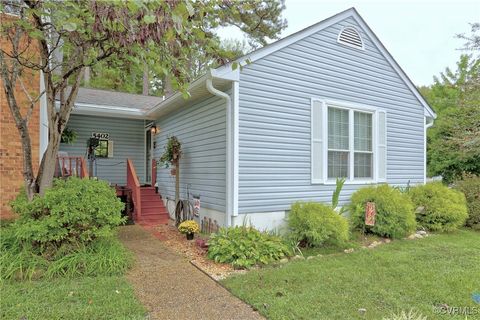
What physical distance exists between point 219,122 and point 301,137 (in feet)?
5.77

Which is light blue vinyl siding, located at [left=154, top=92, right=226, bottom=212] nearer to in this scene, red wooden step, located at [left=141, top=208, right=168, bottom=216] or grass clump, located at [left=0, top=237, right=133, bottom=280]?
red wooden step, located at [left=141, top=208, right=168, bottom=216]

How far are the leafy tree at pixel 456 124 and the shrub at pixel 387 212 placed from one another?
3.73m

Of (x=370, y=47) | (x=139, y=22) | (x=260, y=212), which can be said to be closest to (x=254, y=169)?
(x=260, y=212)

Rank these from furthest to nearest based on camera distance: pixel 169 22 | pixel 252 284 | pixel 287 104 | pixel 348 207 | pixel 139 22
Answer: pixel 348 207 < pixel 287 104 < pixel 252 284 < pixel 139 22 < pixel 169 22

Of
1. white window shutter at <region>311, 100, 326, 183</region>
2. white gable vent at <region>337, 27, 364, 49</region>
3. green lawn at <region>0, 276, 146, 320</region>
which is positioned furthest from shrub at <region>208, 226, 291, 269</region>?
white gable vent at <region>337, 27, 364, 49</region>

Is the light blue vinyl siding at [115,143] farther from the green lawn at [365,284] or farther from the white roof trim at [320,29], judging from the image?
the green lawn at [365,284]

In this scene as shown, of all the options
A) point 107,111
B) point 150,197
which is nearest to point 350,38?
point 150,197

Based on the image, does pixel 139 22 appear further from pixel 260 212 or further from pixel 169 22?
pixel 260 212

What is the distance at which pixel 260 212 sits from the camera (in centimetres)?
592

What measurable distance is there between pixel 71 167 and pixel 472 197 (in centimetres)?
1042

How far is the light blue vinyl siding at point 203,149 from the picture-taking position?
6129mm

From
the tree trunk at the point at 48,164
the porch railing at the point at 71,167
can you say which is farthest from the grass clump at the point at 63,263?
the porch railing at the point at 71,167

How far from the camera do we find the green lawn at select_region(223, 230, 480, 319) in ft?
10.4

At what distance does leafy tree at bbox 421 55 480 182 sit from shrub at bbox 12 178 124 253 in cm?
913
